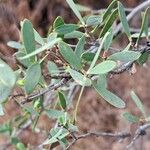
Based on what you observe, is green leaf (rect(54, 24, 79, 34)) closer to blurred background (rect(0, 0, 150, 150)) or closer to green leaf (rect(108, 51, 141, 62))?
green leaf (rect(108, 51, 141, 62))

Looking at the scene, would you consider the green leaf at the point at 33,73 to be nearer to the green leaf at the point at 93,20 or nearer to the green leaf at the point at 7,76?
the green leaf at the point at 7,76

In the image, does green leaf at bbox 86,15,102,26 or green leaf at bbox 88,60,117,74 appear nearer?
green leaf at bbox 88,60,117,74

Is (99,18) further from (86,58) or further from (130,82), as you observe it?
(130,82)

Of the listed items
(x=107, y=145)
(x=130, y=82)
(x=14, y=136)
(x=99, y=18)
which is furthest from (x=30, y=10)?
(x=99, y=18)

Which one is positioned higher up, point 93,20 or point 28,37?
point 28,37

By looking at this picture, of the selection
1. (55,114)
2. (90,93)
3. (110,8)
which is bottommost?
(90,93)

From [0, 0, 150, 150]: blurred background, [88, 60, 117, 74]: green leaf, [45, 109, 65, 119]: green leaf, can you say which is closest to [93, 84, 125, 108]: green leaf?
[88, 60, 117, 74]: green leaf

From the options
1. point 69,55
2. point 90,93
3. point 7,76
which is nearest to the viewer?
point 7,76

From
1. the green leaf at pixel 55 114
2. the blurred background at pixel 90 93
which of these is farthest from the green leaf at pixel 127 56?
the blurred background at pixel 90 93

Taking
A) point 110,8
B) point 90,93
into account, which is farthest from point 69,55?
point 90,93

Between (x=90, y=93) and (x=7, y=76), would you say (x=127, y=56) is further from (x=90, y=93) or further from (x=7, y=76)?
(x=90, y=93)

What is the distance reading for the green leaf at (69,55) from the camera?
584 mm

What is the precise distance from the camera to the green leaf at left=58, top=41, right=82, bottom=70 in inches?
23.0

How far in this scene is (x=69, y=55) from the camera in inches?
23.3
